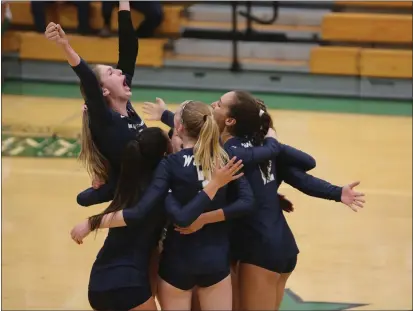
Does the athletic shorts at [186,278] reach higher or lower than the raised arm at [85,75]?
lower

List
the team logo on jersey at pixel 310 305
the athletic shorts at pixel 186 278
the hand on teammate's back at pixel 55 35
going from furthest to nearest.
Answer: the team logo on jersey at pixel 310 305, the athletic shorts at pixel 186 278, the hand on teammate's back at pixel 55 35

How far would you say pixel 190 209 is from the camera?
10.9 ft

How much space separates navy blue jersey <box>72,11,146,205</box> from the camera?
3.31 m

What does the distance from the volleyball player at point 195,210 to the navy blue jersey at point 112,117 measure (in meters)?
0.17

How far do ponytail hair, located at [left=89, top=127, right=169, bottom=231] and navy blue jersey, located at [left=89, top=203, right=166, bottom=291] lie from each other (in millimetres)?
150

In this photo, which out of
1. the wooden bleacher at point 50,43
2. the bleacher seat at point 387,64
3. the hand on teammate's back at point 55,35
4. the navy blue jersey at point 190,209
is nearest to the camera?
the hand on teammate's back at point 55,35

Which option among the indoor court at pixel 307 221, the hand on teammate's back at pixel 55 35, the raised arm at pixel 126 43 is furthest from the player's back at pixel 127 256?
the indoor court at pixel 307 221

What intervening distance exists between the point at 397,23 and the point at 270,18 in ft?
5.29

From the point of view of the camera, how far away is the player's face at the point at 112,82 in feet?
11.2

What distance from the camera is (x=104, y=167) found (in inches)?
136

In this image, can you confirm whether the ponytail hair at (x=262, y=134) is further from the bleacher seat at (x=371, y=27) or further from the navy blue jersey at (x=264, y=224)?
the bleacher seat at (x=371, y=27)

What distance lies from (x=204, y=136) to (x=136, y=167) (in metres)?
0.29

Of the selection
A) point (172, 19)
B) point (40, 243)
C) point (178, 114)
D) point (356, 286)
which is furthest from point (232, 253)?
point (172, 19)

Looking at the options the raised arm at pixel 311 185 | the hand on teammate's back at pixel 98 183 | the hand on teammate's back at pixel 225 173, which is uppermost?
the hand on teammate's back at pixel 225 173
